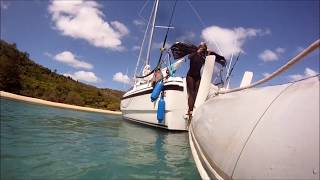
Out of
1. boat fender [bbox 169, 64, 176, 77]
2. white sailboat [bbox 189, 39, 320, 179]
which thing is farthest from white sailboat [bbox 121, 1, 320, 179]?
boat fender [bbox 169, 64, 176, 77]

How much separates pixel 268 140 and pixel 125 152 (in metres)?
3.89

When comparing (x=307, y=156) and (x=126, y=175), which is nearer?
(x=307, y=156)

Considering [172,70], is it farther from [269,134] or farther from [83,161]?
[269,134]

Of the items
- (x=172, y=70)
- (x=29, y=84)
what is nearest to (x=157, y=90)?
(x=172, y=70)

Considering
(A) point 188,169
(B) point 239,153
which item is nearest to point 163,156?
(A) point 188,169

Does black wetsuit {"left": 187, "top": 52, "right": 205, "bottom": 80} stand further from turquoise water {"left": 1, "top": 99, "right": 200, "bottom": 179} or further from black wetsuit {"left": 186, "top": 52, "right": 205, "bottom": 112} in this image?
turquoise water {"left": 1, "top": 99, "right": 200, "bottom": 179}

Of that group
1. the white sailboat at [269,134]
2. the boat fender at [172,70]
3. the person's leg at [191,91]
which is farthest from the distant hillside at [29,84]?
the white sailboat at [269,134]

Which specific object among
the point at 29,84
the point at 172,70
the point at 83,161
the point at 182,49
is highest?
the point at 29,84

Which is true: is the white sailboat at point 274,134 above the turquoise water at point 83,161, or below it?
above

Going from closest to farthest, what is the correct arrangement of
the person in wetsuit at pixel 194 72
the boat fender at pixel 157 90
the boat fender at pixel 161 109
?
the person in wetsuit at pixel 194 72, the boat fender at pixel 161 109, the boat fender at pixel 157 90

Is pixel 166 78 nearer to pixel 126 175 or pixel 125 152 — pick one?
pixel 125 152

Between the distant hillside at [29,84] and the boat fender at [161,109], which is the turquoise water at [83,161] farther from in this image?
the distant hillside at [29,84]

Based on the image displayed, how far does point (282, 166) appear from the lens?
72.6 inches

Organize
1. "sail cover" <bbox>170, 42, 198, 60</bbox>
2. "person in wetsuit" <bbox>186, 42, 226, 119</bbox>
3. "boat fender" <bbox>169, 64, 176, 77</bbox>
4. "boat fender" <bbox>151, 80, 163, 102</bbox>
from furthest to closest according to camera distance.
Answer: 1. "sail cover" <bbox>170, 42, 198, 60</bbox>
2. "boat fender" <bbox>169, 64, 176, 77</bbox>
3. "boat fender" <bbox>151, 80, 163, 102</bbox>
4. "person in wetsuit" <bbox>186, 42, 226, 119</bbox>
